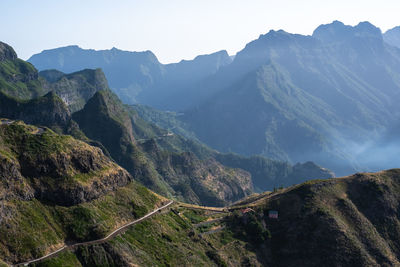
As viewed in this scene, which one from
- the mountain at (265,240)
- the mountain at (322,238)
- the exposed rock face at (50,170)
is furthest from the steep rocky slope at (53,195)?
the mountain at (322,238)

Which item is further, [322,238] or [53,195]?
[322,238]

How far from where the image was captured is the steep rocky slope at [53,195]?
412 ft

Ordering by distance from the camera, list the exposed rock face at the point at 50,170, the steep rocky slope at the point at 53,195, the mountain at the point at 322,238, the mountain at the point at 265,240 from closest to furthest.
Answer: the steep rocky slope at the point at 53,195 → the exposed rock face at the point at 50,170 → the mountain at the point at 265,240 → the mountain at the point at 322,238

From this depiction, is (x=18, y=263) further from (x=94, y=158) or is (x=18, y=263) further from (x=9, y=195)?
(x=94, y=158)

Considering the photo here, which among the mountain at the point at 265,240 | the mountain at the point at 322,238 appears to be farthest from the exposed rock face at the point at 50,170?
the mountain at the point at 322,238

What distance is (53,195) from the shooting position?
5743 inches

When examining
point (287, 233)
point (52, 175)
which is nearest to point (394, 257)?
point (287, 233)

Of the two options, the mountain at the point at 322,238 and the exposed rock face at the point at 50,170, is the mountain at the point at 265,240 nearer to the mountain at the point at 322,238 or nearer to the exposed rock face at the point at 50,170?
the mountain at the point at 322,238

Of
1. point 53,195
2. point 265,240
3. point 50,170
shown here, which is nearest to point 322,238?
point 265,240

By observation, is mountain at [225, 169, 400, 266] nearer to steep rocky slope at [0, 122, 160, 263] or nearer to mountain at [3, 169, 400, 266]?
mountain at [3, 169, 400, 266]

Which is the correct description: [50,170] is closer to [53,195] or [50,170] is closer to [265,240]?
[53,195]

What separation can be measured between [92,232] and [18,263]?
29.0 meters

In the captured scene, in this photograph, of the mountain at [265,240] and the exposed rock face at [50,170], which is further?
the mountain at [265,240]

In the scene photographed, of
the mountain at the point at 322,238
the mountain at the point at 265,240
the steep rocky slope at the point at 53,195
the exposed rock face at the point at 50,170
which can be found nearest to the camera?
the steep rocky slope at the point at 53,195
